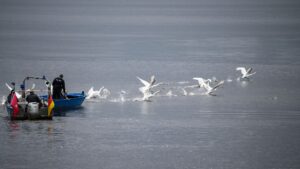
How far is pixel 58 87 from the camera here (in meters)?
48.1

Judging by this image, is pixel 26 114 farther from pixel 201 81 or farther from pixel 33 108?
pixel 201 81

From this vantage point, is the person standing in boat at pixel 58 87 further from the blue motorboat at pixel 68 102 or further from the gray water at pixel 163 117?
the gray water at pixel 163 117

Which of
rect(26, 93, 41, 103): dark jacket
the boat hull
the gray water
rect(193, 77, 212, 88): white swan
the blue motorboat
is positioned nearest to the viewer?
the gray water

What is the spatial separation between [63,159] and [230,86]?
25198mm

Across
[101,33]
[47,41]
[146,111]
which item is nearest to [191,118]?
[146,111]

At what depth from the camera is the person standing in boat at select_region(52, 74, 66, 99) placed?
157 ft

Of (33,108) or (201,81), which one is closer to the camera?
(33,108)

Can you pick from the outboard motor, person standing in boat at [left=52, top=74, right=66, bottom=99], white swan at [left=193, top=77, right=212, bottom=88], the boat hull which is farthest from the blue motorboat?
white swan at [left=193, top=77, right=212, bottom=88]

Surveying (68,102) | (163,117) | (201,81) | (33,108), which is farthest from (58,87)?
(201,81)

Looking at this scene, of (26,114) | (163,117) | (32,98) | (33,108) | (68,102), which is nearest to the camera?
(32,98)

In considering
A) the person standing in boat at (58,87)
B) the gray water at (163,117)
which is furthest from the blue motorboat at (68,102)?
the gray water at (163,117)

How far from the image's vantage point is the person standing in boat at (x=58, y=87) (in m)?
48.0

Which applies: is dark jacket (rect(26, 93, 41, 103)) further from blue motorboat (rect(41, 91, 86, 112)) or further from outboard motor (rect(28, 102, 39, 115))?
blue motorboat (rect(41, 91, 86, 112))

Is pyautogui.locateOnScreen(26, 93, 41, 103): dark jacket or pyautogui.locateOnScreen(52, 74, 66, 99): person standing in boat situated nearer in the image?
pyautogui.locateOnScreen(26, 93, 41, 103): dark jacket
